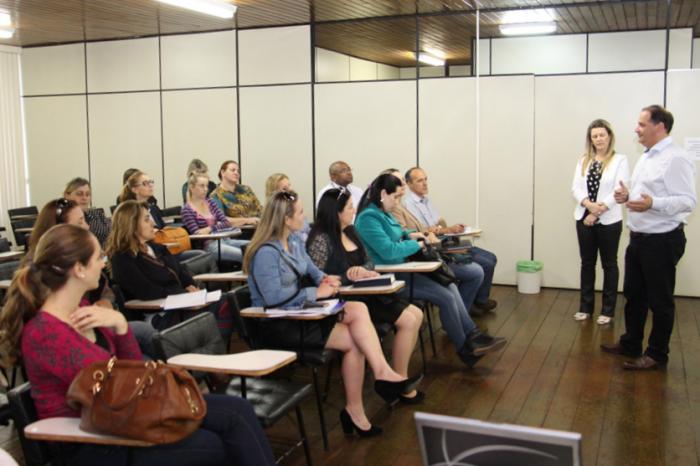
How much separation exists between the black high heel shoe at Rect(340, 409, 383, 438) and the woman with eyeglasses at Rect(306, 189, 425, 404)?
1.66 feet

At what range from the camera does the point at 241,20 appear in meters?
8.25

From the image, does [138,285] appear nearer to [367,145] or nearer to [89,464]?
[89,464]

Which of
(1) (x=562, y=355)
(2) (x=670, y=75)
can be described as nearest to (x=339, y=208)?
(1) (x=562, y=355)

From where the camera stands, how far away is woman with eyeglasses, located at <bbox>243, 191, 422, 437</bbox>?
12.8 feet

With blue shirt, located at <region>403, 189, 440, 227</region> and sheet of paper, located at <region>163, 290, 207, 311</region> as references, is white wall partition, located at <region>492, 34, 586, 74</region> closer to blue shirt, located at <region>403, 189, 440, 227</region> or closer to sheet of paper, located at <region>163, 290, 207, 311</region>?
blue shirt, located at <region>403, 189, 440, 227</region>

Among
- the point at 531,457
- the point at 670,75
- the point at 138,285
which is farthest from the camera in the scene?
the point at 670,75

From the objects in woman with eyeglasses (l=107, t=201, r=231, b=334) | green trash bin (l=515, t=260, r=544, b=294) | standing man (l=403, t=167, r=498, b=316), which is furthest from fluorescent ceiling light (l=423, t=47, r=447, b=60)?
woman with eyeglasses (l=107, t=201, r=231, b=334)

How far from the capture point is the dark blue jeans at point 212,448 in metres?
2.51

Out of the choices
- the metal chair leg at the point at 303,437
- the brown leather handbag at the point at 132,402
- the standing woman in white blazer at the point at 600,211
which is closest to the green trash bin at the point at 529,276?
the standing woman in white blazer at the point at 600,211

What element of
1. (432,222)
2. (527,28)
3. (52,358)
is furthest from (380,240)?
A: (527,28)

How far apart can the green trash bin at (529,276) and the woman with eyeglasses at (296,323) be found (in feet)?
12.3

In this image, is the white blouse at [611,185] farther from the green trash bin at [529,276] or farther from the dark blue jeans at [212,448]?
the dark blue jeans at [212,448]

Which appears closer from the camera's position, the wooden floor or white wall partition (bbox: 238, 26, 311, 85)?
the wooden floor

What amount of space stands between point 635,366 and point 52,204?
3.95 m
